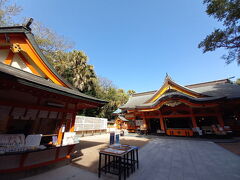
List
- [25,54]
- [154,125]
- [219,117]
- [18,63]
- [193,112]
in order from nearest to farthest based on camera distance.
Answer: [18,63] → [25,54] → [219,117] → [193,112] → [154,125]

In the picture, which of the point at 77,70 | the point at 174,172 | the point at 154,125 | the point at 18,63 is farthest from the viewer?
the point at 77,70

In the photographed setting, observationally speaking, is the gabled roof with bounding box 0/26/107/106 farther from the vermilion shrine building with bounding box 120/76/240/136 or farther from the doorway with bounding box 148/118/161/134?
the doorway with bounding box 148/118/161/134

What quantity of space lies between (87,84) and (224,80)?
18074 mm

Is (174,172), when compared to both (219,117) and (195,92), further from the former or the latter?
(195,92)

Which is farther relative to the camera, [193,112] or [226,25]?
[193,112]

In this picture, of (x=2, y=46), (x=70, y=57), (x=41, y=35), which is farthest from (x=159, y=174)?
(x=41, y=35)

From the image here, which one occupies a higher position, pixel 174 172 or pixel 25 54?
pixel 25 54

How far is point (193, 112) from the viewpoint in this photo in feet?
31.6

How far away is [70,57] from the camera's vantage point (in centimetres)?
1417

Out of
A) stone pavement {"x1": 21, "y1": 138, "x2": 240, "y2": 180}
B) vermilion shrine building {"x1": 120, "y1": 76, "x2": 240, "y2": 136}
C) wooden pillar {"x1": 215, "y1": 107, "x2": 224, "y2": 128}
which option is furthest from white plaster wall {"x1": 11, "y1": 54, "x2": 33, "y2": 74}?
wooden pillar {"x1": 215, "y1": 107, "x2": 224, "y2": 128}

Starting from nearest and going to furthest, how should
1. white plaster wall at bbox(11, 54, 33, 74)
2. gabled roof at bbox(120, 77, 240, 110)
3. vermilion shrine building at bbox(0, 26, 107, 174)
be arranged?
vermilion shrine building at bbox(0, 26, 107, 174) < white plaster wall at bbox(11, 54, 33, 74) < gabled roof at bbox(120, 77, 240, 110)

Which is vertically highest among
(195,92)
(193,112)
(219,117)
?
(195,92)

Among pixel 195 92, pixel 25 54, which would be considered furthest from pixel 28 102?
pixel 195 92

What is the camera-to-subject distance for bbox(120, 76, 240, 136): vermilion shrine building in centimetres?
839
